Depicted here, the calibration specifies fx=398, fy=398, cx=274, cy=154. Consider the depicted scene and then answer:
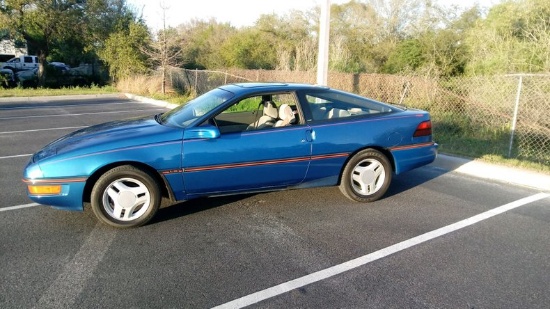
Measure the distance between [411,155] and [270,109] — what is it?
1.85 meters

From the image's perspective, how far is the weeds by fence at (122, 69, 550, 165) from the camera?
7773mm

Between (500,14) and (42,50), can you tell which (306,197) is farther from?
(42,50)

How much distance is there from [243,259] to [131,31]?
68.9 feet

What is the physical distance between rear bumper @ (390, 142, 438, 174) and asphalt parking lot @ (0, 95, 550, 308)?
0.42 meters

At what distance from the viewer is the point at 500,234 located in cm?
401

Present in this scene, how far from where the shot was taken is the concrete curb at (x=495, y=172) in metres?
Answer: 5.66

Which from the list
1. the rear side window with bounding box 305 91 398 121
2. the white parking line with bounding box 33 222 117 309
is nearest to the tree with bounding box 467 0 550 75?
the rear side window with bounding box 305 91 398 121

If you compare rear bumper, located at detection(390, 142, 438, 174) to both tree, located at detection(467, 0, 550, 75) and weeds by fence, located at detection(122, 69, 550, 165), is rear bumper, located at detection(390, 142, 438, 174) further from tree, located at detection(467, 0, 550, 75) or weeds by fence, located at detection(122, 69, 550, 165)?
tree, located at detection(467, 0, 550, 75)

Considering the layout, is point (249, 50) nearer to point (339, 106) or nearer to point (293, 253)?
point (339, 106)

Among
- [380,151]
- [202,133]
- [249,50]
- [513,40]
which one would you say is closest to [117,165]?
[202,133]

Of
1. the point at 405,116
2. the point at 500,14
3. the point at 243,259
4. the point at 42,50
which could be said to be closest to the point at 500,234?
the point at 405,116

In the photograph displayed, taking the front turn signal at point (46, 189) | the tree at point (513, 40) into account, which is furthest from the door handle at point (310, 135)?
the tree at point (513, 40)

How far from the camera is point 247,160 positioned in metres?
4.22

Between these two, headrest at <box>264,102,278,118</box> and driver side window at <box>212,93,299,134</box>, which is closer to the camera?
driver side window at <box>212,93,299,134</box>
